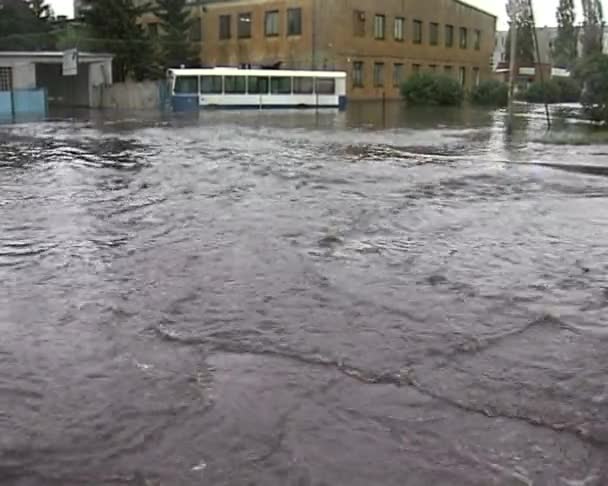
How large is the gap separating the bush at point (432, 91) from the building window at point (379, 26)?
20.4ft

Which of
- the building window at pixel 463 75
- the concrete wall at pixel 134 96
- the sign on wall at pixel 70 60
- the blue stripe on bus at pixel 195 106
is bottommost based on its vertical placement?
the blue stripe on bus at pixel 195 106

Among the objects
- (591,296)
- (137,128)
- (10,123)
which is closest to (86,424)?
(591,296)

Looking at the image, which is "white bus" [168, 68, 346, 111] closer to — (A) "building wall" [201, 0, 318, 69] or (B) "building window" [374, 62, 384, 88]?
(A) "building wall" [201, 0, 318, 69]

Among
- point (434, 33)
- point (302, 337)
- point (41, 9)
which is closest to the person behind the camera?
point (302, 337)

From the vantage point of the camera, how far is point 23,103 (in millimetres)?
43344

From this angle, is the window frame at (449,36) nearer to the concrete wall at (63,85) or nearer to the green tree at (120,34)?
the green tree at (120,34)

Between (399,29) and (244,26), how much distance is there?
12702 millimetres

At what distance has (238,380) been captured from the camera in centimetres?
531

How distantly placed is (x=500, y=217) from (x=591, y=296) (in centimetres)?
428

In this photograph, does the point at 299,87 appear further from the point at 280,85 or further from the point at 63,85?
the point at 63,85

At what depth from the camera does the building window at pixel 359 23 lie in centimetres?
5941

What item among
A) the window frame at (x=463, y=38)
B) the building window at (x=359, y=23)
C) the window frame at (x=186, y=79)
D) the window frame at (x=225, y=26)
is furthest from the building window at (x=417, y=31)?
the window frame at (x=186, y=79)

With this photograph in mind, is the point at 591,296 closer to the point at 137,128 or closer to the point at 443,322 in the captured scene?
the point at 443,322

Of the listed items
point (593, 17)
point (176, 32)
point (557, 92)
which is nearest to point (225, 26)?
point (176, 32)
